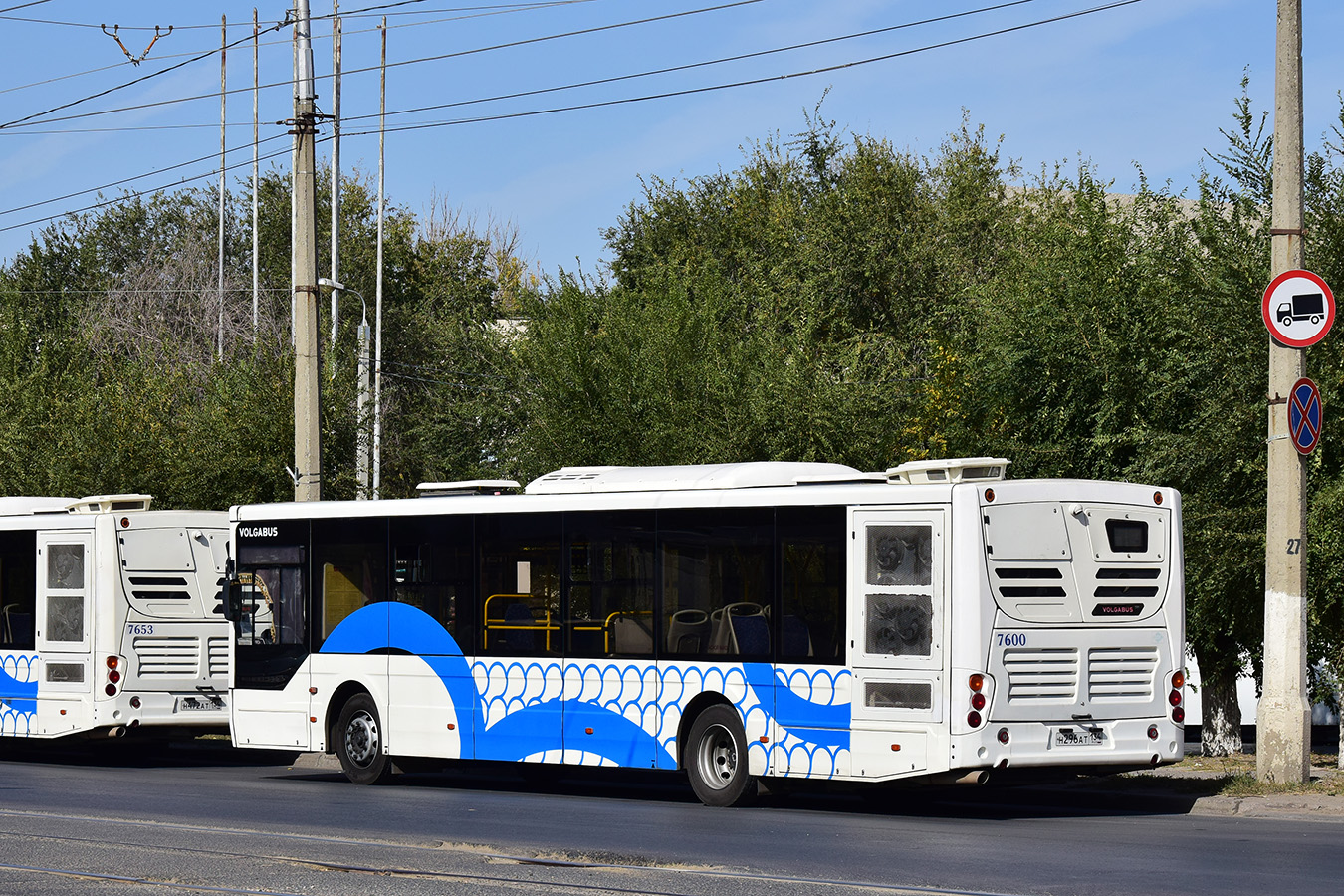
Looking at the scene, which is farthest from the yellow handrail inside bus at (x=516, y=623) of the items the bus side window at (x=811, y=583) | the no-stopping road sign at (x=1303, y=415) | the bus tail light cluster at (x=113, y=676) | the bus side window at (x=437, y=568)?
the no-stopping road sign at (x=1303, y=415)

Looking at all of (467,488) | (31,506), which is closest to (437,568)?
(467,488)

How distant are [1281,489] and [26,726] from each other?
14406mm

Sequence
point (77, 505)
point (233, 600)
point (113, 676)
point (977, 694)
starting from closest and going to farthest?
1. point (977, 694)
2. point (233, 600)
3. point (113, 676)
4. point (77, 505)

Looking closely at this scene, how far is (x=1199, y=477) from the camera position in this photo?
19.8 meters

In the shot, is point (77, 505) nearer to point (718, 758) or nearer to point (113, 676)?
point (113, 676)

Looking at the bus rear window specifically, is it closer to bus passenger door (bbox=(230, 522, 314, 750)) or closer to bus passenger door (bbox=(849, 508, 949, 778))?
bus passenger door (bbox=(849, 508, 949, 778))

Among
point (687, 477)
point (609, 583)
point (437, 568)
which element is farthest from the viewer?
point (437, 568)

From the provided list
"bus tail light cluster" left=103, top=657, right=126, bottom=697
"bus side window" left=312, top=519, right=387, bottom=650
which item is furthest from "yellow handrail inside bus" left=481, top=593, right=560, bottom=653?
"bus tail light cluster" left=103, top=657, right=126, bottom=697

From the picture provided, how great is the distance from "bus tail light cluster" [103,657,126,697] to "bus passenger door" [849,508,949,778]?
10099 millimetres

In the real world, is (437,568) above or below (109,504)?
below

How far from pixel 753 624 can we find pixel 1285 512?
4590 mm

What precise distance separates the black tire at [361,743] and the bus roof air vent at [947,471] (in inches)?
253

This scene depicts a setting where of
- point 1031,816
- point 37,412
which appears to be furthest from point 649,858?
point 37,412

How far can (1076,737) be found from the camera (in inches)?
579
